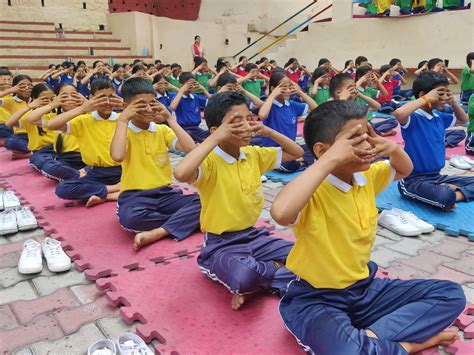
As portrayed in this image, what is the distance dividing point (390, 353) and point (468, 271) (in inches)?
48.2

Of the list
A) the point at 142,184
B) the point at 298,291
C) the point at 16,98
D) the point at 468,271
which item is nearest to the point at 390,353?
the point at 298,291

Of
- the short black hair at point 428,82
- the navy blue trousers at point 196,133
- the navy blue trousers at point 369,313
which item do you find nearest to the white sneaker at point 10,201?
the navy blue trousers at point 196,133

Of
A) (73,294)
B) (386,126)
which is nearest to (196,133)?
(386,126)

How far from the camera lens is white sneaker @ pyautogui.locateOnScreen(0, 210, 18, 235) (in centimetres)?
327

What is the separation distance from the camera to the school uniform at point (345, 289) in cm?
174

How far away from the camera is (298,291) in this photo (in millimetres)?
1849

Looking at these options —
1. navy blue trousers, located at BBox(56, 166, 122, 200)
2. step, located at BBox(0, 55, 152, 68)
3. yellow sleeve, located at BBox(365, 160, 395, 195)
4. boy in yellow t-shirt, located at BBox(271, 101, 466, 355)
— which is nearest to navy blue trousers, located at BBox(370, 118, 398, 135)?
navy blue trousers, located at BBox(56, 166, 122, 200)

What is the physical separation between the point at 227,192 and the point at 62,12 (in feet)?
43.9

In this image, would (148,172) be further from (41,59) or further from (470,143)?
(41,59)

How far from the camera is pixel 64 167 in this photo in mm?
4406

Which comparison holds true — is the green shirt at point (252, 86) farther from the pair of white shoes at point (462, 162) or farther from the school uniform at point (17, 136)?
the pair of white shoes at point (462, 162)

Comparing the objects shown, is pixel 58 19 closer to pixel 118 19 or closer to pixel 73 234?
pixel 118 19

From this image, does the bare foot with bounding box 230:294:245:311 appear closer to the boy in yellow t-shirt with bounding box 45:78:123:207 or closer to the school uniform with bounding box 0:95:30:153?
the boy in yellow t-shirt with bounding box 45:78:123:207

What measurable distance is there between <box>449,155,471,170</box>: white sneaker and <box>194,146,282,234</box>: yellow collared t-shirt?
3.12 meters
